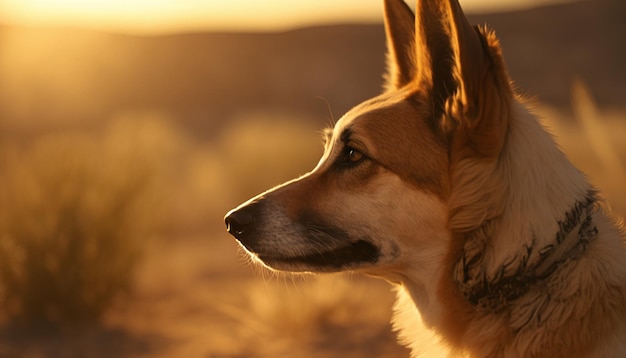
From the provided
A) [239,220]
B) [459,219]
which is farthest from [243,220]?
[459,219]

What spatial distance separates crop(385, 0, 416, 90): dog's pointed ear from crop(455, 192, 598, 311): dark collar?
4.18ft

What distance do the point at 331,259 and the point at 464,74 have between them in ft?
3.56

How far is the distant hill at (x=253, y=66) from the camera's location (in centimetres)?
4547

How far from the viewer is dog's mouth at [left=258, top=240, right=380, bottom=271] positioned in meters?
3.41

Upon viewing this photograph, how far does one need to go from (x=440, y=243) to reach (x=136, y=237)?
5.65m

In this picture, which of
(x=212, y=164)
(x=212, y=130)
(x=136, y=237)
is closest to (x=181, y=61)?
(x=212, y=130)

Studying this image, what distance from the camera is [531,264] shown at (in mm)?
2891

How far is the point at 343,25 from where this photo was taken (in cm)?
5644

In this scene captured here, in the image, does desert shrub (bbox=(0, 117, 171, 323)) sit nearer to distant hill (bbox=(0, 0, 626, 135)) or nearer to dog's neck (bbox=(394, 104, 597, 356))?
dog's neck (bbox=(394, 104, 597, 356))

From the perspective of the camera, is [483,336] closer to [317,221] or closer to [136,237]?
[317,221]

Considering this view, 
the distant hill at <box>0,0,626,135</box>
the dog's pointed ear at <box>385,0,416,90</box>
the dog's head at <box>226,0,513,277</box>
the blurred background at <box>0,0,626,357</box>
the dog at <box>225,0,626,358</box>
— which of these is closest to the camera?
the dog at <box>225,0,626,358</box>

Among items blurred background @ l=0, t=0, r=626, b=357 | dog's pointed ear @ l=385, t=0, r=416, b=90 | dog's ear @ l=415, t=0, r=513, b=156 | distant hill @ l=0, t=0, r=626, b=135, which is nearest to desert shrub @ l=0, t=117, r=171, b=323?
blurred background @ l=0, t=0, r=626, b=357

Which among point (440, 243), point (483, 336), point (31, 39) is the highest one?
point (31, 39)

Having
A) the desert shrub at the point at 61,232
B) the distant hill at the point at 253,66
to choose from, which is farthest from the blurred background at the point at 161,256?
the distant hill at the point at 253,66
